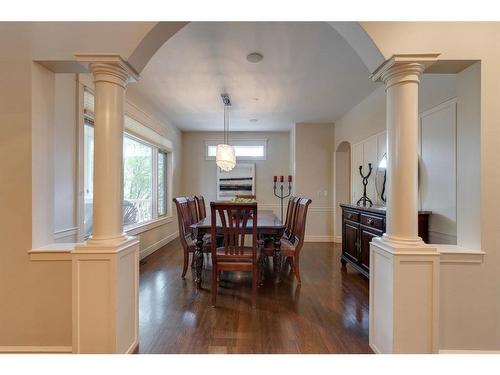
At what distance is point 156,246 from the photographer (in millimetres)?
4852

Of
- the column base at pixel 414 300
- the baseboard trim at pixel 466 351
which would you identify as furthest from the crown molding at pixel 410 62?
the baseboard trim at pixel 466 351

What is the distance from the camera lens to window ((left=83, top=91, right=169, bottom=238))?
2.98 metres

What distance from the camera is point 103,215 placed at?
165 centimetres

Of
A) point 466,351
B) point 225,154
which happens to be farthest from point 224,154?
point 466,351

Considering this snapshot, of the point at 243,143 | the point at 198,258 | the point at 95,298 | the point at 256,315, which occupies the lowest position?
the point at 256,315

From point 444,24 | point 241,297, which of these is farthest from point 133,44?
Result: point 241,297

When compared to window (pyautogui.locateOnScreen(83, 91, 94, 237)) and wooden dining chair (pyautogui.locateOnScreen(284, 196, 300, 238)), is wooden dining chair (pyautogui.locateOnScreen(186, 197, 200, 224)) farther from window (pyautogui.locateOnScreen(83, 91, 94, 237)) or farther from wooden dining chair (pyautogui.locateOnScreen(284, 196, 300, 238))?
wooden dining chair (pyautogui.locateOnScreen(284, 196, 300, 238))

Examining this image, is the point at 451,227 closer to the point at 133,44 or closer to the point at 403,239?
the point at 403,239

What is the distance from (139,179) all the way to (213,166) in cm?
228

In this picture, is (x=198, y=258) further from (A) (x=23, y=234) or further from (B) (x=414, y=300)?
(B) (x=414, y=300)

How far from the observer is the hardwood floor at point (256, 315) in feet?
6.33

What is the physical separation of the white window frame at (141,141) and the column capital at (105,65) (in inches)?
47.0

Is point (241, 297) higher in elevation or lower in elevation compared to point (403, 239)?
lower
